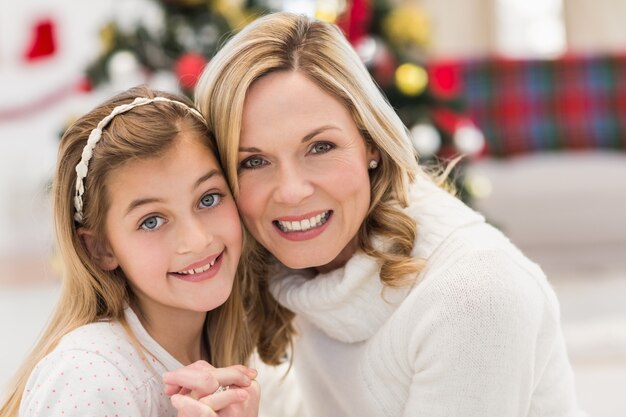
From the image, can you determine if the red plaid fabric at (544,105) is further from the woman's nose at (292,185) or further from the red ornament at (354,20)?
the woman's nose at (292,185)

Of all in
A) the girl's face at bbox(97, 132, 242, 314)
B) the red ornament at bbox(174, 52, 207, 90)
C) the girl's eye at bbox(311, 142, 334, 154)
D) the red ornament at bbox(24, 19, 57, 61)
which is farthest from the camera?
the red ornament at bbox(24, 19, 57, 61)

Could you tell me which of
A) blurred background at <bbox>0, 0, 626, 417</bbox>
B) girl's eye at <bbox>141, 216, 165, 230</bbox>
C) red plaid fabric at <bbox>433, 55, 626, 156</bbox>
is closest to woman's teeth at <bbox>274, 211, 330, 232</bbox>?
girl's eye at <bbox>141, 216, 165, 230</bbox>

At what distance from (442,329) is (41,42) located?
4711mm

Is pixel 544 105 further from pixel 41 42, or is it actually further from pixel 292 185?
pixel 292 185

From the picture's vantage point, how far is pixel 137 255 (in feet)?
5.17

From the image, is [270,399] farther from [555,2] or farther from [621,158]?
[555,2]

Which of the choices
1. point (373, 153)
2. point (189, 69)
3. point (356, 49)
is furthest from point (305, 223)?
point (356, 49)

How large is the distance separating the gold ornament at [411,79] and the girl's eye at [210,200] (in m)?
2.09

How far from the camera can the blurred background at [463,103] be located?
356 centimetres

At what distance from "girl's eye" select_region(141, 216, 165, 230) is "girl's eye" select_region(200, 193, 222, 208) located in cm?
9

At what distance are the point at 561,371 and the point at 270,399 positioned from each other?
796 mm

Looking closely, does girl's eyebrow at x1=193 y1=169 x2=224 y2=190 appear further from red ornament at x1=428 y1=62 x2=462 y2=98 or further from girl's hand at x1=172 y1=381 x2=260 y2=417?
red ornament at x1=428 y1=62 x2=462 y2=98

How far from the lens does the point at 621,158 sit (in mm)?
5008

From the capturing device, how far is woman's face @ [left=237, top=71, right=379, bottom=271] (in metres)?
1.63
